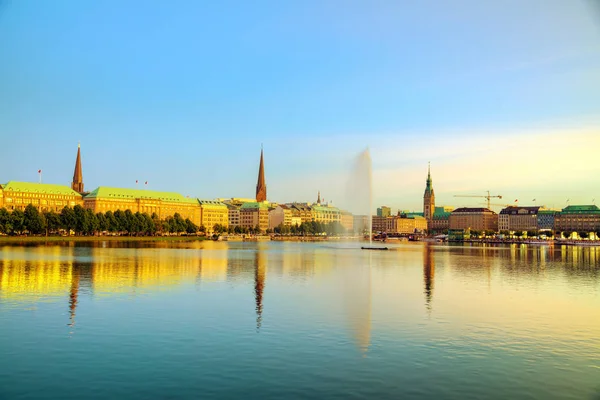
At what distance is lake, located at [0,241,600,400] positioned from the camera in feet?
54.7

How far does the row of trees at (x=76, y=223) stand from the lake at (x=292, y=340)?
279 ft

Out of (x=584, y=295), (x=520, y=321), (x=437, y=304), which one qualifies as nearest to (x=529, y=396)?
(x=520, y=321)

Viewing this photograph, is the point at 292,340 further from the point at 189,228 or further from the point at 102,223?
the point at 189,228

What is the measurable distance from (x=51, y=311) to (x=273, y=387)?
15.3 metres

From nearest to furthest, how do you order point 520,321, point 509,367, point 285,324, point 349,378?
point 349,378 → point 509,367 → point 285,324 → point 520,321

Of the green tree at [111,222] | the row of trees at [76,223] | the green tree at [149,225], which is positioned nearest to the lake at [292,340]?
the row of trees at [76,223]

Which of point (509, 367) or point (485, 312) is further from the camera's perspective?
point (485, 312)

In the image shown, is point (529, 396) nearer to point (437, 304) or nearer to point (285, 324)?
point (285, 324)

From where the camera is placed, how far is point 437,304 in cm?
3241

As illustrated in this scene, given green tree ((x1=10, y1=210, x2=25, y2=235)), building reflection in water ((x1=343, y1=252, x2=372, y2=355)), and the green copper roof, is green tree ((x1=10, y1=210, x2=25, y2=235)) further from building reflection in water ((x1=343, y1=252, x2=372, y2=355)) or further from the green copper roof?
building reflection in water ((x1=343, y1=252, x2=372, y2=355))

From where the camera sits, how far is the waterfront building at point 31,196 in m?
180

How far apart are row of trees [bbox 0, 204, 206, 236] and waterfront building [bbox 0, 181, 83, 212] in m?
32.3

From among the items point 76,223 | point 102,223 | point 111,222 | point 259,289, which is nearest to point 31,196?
point 111,222

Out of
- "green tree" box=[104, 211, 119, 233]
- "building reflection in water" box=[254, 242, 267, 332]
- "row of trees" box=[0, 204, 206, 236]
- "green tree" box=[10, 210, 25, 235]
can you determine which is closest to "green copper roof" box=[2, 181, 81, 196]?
"row of trees" box=[0, 204, 206, 236]
